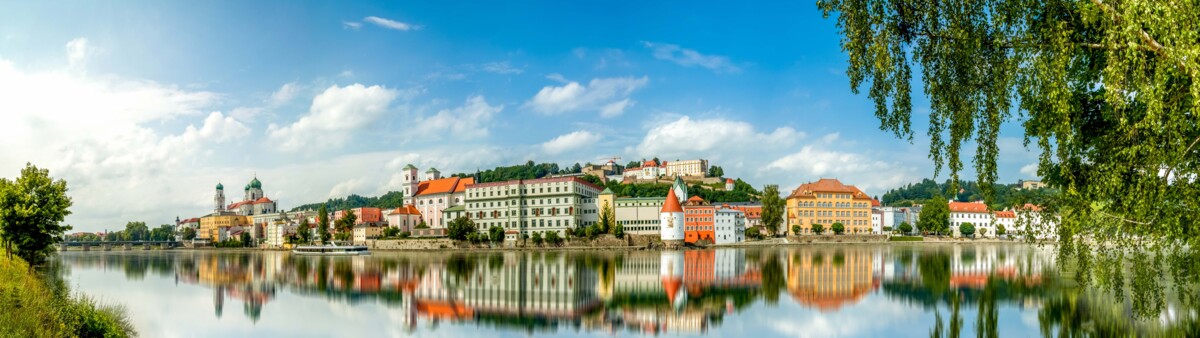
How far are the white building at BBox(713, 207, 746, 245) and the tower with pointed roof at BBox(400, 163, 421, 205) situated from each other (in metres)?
48.7

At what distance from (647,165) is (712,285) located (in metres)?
135

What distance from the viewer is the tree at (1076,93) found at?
297 inches

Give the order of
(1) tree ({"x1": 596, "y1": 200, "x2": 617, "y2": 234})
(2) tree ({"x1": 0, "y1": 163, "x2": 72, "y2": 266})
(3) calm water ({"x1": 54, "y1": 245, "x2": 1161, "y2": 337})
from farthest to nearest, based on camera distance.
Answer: (1) tree ({"x1": 596, "y1": 200, "x2": 617, "y2": 234})
(2) tree ({"x1": 0, "y1": 163, "x2": 72, "y2": 266})
(3) calm water ({"x1": 54, "y1": 245, "x2": 1161, "y2": 337})

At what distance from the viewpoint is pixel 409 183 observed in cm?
11838

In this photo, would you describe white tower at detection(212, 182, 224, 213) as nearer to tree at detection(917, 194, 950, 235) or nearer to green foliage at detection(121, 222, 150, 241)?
green foliage at detection(121, 222, 150, 241)

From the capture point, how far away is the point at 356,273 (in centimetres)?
4584

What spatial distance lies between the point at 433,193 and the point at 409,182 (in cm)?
885

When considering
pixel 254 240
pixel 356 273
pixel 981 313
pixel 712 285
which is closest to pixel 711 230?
pixel 356 273

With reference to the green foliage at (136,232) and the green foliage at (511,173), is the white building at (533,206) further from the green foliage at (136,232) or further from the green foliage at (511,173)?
the green foliage at (136,232)

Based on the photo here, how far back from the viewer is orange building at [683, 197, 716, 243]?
94062 mm

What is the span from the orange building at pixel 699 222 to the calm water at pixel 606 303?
51.8 metres

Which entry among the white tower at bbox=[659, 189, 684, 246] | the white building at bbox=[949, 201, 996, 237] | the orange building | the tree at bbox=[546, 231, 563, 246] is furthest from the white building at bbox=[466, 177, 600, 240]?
the white building at bbox=[949, 201, 996, 237]

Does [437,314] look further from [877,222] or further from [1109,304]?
[877,222]

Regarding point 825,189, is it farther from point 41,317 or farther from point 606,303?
point 41,317
